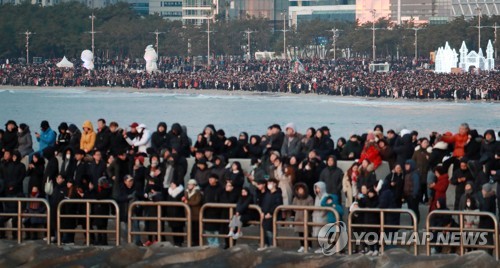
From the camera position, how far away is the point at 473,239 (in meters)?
19.0

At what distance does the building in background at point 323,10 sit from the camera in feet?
613

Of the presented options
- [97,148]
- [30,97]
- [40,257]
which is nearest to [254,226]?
[40,257]

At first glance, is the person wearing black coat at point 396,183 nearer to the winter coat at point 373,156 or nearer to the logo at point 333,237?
the logo at point 333,237

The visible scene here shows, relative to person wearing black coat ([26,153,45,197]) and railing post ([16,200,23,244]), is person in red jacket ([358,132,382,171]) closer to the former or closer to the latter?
person wearing black coat ([26,153,45,197])

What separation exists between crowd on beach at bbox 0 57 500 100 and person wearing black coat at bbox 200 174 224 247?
2799 inches

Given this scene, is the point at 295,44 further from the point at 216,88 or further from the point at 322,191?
the point at 322,191

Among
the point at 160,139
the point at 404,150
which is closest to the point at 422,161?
the point at 404,150

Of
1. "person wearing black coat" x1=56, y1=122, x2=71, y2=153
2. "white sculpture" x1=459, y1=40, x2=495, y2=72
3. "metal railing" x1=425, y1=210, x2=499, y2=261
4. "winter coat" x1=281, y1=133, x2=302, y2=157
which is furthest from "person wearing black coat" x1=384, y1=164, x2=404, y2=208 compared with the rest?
"white sculpture" x1=459, y1=40, x2=495, y2=72

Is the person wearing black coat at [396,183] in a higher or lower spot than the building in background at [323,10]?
lower

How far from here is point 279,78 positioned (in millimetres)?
113438

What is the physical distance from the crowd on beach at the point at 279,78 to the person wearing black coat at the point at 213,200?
71.1 metres

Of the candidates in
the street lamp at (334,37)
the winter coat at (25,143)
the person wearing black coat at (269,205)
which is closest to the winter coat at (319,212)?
the person wearing black coat at (269,205)

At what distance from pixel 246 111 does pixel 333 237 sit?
72.6m

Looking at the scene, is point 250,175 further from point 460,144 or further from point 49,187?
point 460,144
